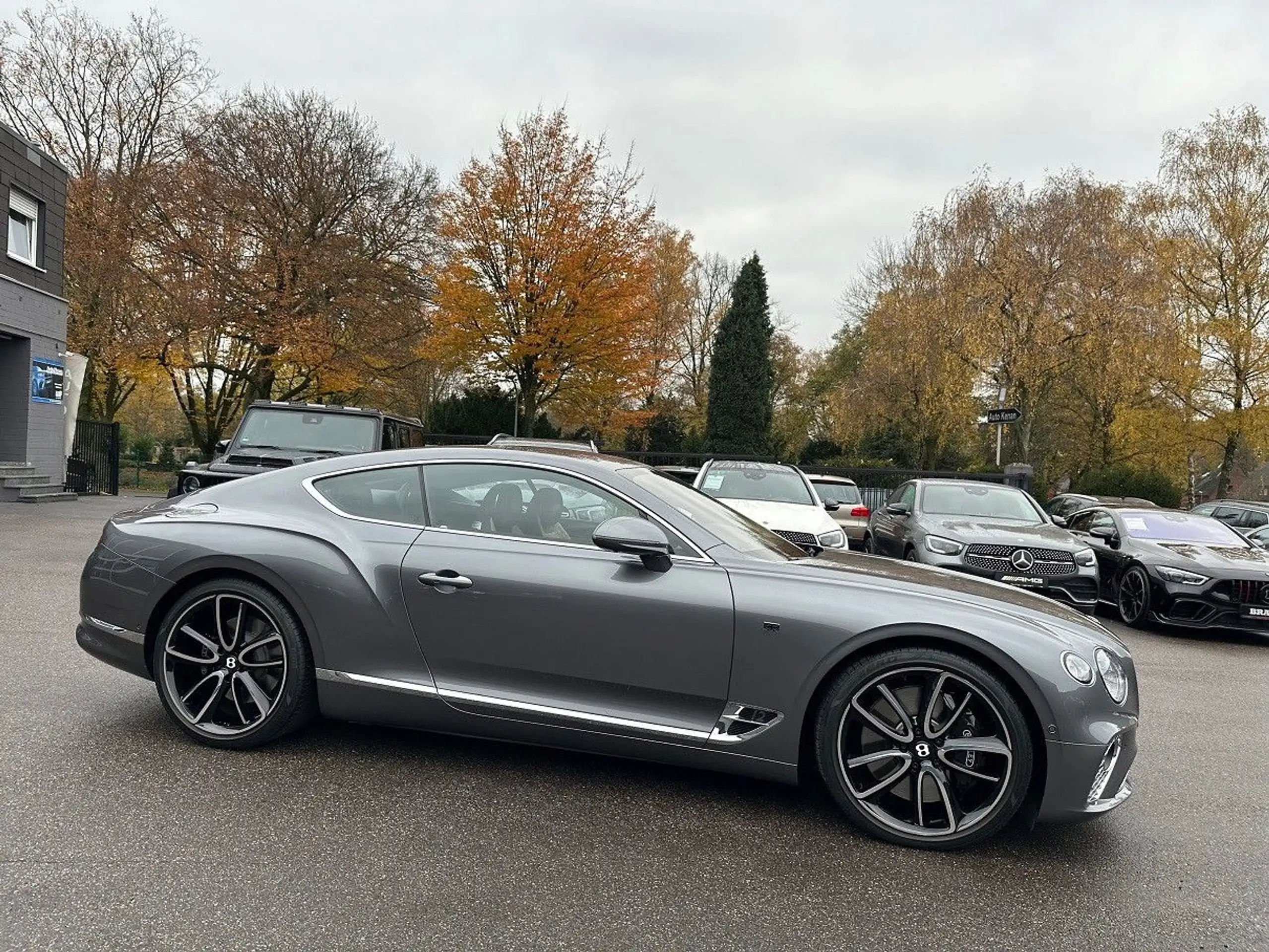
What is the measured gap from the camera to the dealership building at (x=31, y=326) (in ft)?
54.6

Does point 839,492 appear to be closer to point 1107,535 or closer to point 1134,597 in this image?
point 1107,535

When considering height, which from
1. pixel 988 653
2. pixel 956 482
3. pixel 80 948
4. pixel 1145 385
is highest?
pixel 1145 385

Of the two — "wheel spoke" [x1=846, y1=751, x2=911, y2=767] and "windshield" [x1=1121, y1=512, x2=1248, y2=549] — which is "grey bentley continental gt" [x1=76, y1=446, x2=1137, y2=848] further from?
"windshield" [x1=1121, y1=512, x2=1248, y2=549]

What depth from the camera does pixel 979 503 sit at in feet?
33.6

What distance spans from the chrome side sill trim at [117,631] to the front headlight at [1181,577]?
29.3 ft

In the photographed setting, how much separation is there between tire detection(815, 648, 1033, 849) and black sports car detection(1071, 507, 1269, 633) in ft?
22.0

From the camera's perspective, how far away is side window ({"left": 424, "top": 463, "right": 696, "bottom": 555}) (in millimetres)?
3521

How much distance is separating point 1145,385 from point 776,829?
2966 centimetres

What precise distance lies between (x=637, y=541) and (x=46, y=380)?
1923cm

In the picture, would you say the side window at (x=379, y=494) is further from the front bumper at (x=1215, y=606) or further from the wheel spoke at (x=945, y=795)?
the front bumper at (x=1215, y=606)

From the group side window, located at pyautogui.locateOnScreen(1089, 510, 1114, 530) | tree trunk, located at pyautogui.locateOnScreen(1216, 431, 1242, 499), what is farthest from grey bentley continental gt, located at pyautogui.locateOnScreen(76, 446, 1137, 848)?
tree trunk, located at pyautogui.locateOnScreen(1216, 431, 1242, 499)

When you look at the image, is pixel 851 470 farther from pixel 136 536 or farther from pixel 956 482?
pixel 136 536

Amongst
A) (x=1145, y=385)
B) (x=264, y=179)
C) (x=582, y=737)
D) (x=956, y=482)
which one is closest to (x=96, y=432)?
(x=264, y=179)

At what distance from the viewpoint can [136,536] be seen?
3.88 metres
